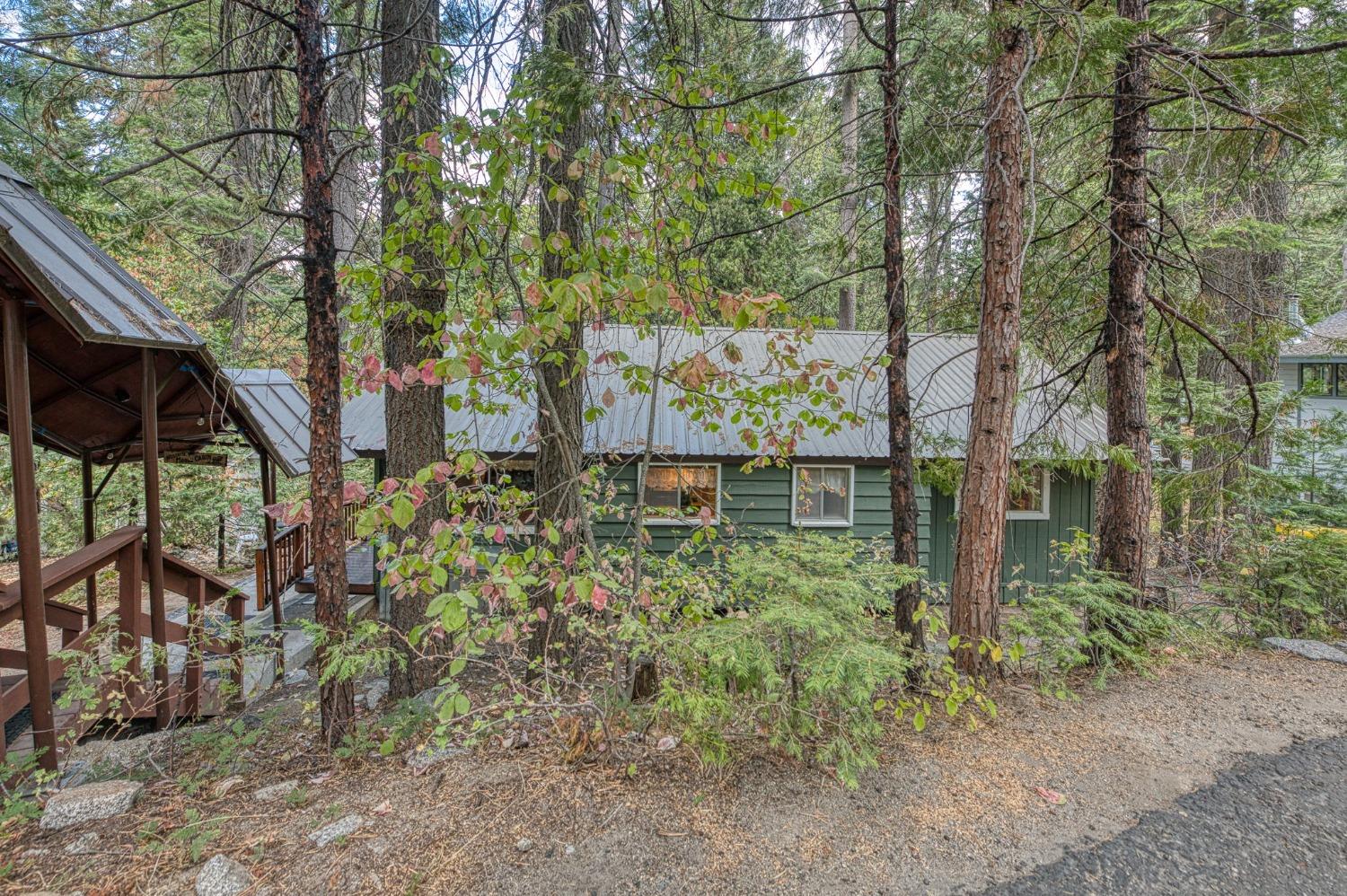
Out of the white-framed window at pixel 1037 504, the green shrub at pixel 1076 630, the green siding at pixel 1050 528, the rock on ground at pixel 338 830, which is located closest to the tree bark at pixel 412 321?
the rock on ground at pixel 338 830

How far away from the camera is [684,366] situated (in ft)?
8.38

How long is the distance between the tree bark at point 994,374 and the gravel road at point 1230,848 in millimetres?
1142

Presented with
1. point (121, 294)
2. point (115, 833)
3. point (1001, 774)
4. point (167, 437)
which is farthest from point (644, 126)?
point (167, 437)

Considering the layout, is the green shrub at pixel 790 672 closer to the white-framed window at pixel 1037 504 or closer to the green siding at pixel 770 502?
the green siding at pixel 770 502

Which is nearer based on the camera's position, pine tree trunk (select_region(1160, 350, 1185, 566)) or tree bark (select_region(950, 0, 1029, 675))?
tree bark (select_region(950, 0, 1029, 675))

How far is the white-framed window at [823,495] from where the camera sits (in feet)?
26.4

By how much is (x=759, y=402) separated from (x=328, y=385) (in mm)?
2258

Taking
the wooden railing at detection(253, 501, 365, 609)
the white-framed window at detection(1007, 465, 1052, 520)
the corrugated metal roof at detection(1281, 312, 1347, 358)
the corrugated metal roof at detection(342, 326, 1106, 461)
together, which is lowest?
the wooden railing at detection(253, 501, 365, 609)

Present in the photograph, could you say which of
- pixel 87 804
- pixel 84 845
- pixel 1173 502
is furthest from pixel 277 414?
pixel 1173 502

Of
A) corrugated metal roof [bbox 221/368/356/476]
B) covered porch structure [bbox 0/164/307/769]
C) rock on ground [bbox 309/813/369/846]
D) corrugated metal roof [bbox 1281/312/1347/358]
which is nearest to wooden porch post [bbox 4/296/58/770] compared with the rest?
covered porch structure [bbox 0/164/307/769]

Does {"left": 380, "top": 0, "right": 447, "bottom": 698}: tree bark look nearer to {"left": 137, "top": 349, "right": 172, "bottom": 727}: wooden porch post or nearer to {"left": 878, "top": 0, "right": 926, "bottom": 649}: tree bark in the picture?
{"left": 137, "top": 349, "right": 172, "bottom": 727}: wooden porch post

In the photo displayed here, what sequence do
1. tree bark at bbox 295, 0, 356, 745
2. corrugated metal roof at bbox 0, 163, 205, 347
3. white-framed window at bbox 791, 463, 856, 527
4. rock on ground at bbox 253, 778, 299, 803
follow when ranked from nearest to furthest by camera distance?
corrugated metal roof at bbox 0, 163, 205, 347
rock on ground at bbox 253, 778, 299, 803
tree bark at bbox 295, 0, 356, 745
white-framed window at bbox 791, 463, 856, 527

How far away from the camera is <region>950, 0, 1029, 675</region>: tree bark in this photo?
3467mm

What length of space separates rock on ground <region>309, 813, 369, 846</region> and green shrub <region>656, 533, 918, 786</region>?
1.27 meters
